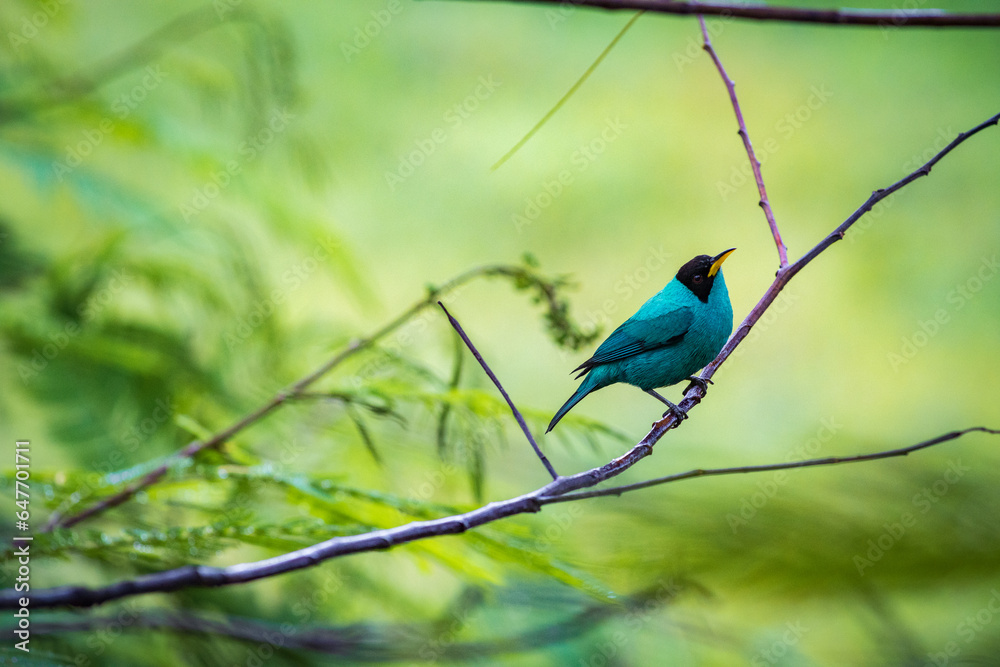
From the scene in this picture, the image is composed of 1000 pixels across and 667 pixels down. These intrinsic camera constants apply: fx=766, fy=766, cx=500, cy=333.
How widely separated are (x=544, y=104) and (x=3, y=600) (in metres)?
4.71

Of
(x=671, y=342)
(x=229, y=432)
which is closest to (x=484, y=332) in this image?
(x=229, y=432)

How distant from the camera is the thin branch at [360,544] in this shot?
2.68 feet

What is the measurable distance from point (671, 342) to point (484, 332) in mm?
3490

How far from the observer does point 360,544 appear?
872 millimetres

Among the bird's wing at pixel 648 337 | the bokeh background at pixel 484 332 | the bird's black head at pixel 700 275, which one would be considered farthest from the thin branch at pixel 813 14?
the bird's wing at pixel 648 337

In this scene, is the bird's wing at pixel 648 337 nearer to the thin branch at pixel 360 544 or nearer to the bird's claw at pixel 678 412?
the bird's claw at pixel 678 412

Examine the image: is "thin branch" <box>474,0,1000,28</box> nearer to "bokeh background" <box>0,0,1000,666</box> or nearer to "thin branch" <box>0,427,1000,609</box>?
"bokeh background" <box>0,0,1000,666</box>

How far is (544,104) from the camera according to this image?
A: 514cm

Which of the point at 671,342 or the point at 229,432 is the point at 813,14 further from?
the point at 229,432

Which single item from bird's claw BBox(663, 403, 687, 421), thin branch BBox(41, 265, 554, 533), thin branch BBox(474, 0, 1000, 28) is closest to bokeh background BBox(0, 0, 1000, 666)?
thin branch BBox(41, 265, 554, 533)

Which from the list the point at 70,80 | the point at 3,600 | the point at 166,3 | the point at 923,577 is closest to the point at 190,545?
the point at 3,600

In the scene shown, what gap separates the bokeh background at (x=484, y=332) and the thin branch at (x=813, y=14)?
146mm

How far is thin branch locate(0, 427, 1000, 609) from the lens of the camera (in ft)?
2.68

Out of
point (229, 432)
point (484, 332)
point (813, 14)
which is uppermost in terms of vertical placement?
point (484, 332)
